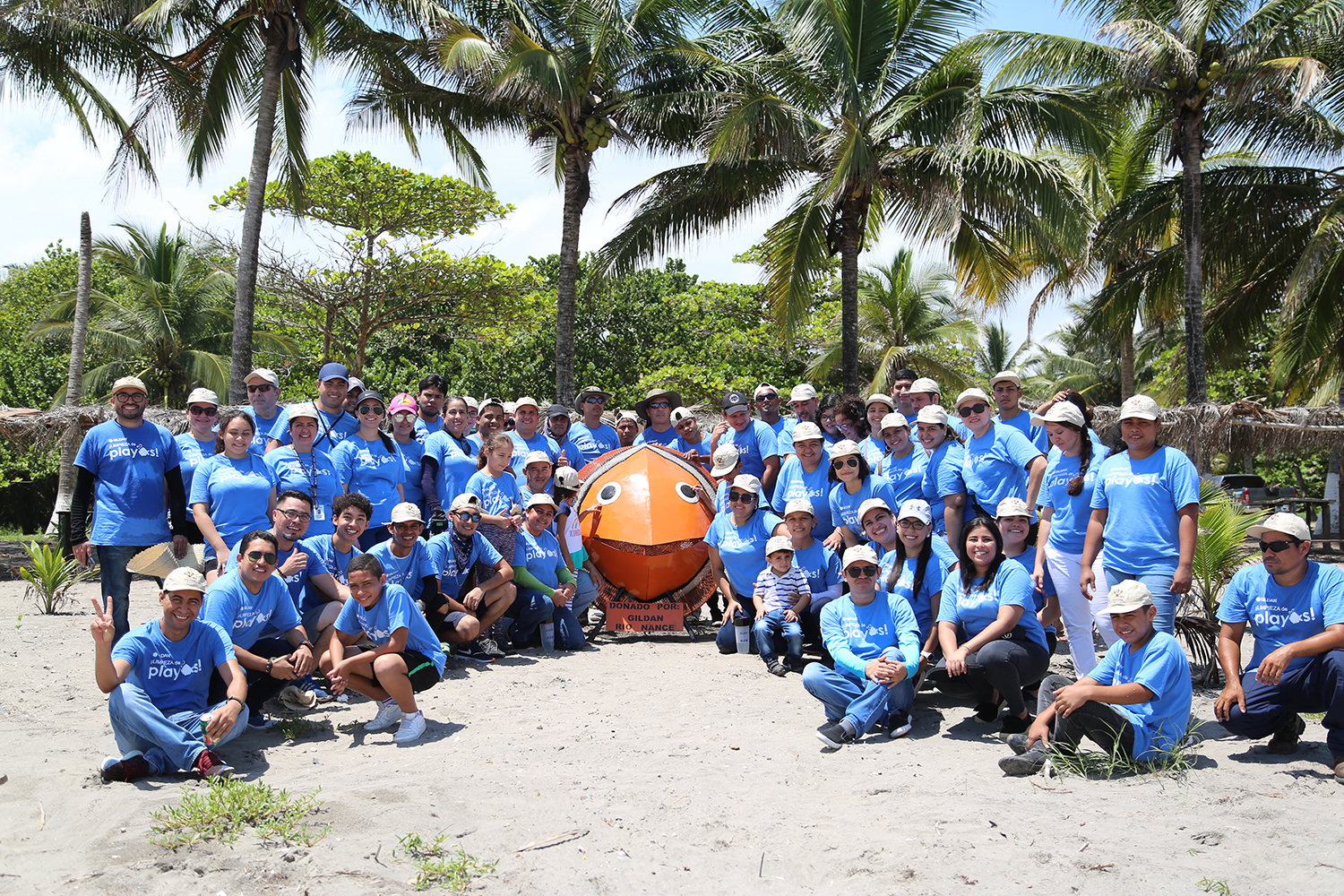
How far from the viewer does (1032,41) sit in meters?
14.3

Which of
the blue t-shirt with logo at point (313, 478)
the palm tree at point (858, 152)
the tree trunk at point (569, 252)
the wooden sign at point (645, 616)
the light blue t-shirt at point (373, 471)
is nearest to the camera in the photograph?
the blue t-shirt with logo at point (313, 478)

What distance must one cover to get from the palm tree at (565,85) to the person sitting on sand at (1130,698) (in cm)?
1024

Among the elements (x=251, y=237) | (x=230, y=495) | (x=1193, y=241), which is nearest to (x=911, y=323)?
(x=1193, y=241)

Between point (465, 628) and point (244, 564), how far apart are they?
6.33ft

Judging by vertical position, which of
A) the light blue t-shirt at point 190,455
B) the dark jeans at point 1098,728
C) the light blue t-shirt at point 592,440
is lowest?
the dark jeans at point 1098,728

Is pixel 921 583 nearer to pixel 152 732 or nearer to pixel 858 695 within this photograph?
pixel 858 695

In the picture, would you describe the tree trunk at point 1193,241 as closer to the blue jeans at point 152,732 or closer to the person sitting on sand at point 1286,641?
the person sitting on sand at point 1286,641

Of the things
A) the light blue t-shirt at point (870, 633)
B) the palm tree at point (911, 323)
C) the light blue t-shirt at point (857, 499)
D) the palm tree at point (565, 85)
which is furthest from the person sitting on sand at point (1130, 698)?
the palm tree at point (911, 323)

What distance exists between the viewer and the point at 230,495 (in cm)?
640

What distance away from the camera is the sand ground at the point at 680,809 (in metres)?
3.91

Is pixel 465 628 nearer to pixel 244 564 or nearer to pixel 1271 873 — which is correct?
pixel 244 564

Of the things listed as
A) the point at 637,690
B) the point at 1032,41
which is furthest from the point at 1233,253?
the point at 637,690

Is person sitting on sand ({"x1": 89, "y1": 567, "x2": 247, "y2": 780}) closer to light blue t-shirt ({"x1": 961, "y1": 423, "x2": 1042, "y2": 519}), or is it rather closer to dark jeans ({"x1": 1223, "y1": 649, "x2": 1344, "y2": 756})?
light blue t-shirt ({"x1": 961, "y1": 423, "x2": 1042, "y2": 519})

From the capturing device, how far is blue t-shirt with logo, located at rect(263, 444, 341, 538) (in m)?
6.84
